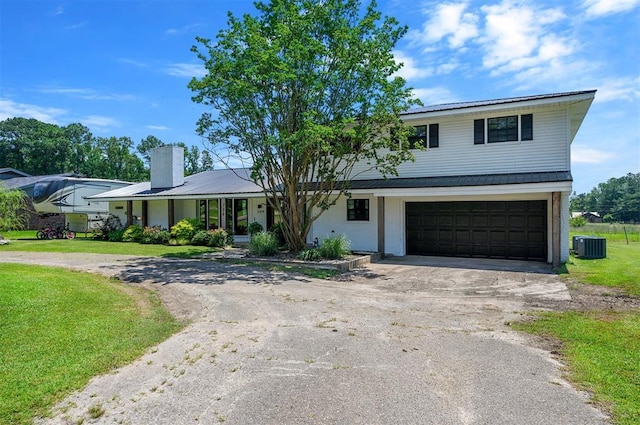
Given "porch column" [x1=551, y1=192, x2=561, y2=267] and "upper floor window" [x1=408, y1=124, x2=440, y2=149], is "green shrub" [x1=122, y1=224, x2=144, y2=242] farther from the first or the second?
"porch column" [x1=551, y1=192, x2=561, y2=267]

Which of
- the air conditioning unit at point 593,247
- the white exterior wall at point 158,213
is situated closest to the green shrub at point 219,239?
the white exterior wall at point 158,213

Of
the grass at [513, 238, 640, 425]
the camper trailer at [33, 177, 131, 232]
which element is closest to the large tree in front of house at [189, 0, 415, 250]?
the grass at [513, 238, 640, 425]

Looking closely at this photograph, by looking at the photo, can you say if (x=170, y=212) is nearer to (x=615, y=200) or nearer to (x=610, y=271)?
(x=610, y=271)

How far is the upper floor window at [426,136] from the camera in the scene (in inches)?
605

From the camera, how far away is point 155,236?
2094cm

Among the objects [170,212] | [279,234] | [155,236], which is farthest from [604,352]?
[170,212]

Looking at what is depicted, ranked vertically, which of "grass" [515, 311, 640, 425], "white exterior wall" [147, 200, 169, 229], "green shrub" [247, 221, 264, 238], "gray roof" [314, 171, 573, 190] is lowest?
"grass" [515, 311, 640, 425]

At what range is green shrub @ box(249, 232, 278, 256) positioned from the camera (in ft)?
48.1

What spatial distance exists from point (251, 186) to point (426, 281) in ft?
39.5

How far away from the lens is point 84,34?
12.8 meters

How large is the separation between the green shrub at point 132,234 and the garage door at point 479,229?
14625mm

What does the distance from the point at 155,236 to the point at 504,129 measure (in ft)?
55.8

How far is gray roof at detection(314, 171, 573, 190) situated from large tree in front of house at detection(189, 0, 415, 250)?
0.91m

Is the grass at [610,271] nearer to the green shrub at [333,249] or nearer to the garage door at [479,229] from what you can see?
the garage door at [479,229]
